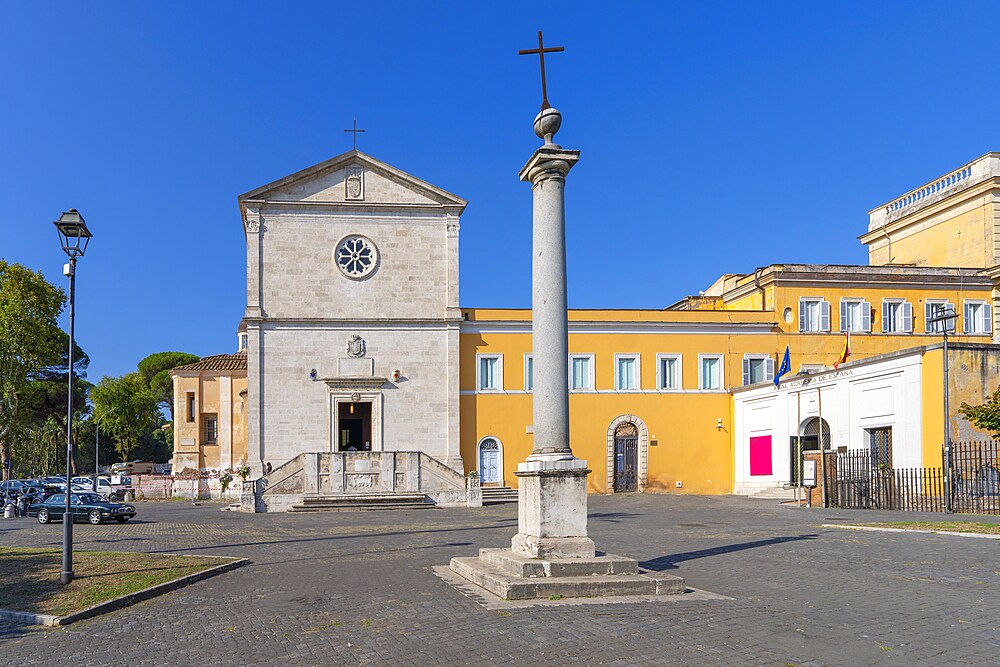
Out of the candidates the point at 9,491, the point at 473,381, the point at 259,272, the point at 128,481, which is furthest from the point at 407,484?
the point at 128,481

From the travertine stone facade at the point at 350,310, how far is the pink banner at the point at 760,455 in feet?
43.8

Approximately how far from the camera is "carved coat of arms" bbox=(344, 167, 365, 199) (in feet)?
134

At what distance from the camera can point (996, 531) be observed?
1827 cm

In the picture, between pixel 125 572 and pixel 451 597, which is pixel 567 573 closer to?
pixel 451 597

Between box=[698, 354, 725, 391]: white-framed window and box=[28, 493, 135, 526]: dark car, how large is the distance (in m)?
25.9

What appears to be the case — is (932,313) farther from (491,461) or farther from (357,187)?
(357,187)

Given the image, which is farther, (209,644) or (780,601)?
(780,601)

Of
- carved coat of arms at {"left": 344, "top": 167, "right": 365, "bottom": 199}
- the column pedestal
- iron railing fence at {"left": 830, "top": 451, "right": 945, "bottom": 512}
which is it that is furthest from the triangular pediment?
the column pedestal

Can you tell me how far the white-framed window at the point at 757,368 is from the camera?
42.5 m

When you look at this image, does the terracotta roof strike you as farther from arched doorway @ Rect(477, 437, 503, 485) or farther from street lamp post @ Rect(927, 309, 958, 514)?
street lamp post @ Rect(927, 309, 958, 514)

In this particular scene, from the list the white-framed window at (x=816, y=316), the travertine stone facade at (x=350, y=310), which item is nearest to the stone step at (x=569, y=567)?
the travertine stone facade at (x=350, y=310)

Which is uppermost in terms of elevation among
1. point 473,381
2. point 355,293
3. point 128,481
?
point 355,293

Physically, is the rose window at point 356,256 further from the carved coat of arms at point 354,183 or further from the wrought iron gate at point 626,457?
the wrought iron gate at point 626,457

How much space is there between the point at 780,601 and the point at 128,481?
44643 millimetres
